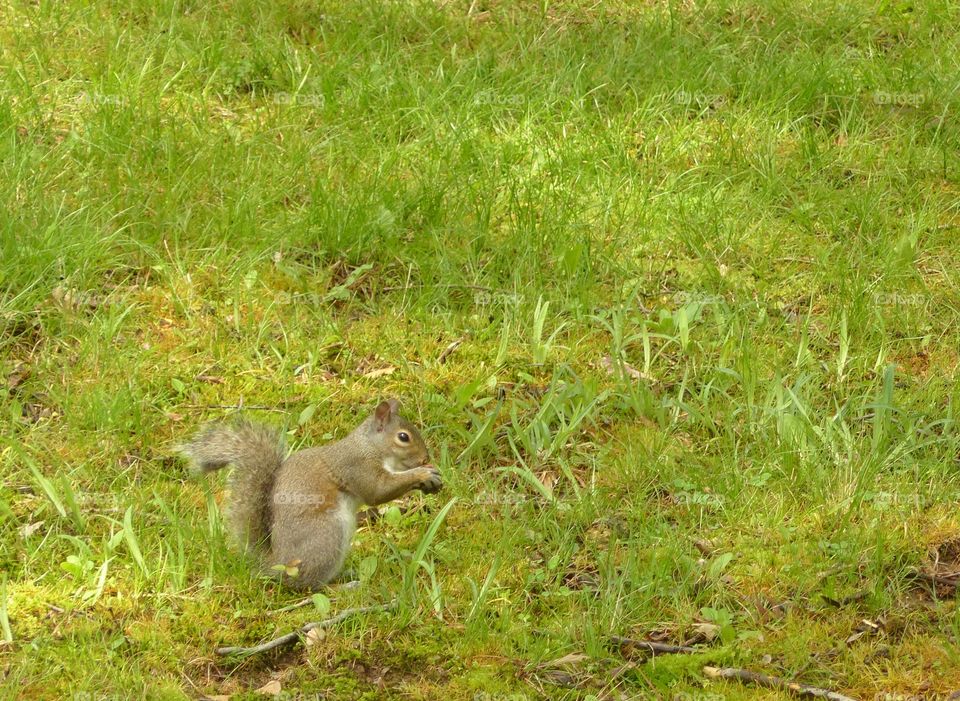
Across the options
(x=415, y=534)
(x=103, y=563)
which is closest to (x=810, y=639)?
(x=415, y=534)

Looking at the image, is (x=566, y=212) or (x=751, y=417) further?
(x=566, y=212)

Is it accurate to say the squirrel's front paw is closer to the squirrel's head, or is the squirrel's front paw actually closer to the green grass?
the squirrel's head

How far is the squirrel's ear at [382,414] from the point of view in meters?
3.38

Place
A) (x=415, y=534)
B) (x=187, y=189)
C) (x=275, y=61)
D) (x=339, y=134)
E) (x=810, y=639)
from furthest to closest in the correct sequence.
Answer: (x=275, y=61) < (x=339, y=134) < (x=187, y=189) < (x=415, y=534) < (x=810, y=639)

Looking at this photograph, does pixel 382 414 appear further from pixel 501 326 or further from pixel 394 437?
pixel 501 326

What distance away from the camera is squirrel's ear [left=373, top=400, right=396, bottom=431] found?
3383mm

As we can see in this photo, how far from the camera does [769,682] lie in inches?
117

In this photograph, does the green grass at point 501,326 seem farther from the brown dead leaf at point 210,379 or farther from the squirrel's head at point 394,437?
the squirrel's head at point 394,437

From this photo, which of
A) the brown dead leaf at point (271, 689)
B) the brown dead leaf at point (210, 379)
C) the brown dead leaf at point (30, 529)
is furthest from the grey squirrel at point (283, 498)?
the brown dead leaf at point (210, 379)

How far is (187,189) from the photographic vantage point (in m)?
4.59

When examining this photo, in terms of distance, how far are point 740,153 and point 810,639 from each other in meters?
2.49

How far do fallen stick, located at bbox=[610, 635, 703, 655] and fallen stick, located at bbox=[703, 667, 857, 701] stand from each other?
0.24ft

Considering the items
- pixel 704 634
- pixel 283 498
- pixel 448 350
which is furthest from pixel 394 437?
pixel 704 634

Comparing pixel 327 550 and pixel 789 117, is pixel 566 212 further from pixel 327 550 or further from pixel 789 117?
pixel 327 550
